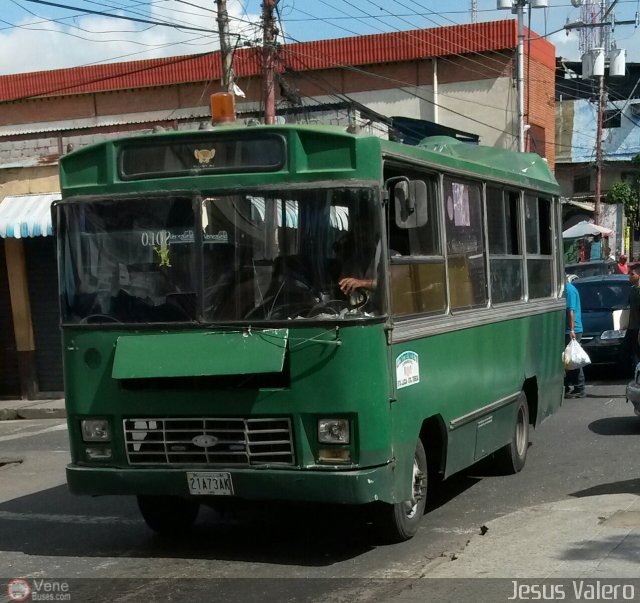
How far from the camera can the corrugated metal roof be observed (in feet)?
115

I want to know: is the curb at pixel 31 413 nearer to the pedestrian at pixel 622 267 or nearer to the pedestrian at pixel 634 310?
the pedestrian at pixel 634 310

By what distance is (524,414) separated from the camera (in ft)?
34.6

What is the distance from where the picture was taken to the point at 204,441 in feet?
23.1

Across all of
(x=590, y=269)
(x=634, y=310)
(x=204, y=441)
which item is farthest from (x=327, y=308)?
(x=590, y=269)

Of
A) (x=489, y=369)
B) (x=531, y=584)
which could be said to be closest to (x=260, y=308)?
(x=531, y=584)

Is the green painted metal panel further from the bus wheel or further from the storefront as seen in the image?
the storefront

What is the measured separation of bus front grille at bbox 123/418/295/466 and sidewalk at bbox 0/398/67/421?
34.9ft

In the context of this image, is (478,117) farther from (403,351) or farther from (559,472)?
(403,351)

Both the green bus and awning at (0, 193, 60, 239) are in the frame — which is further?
awning at (0, 193, 60, 239)

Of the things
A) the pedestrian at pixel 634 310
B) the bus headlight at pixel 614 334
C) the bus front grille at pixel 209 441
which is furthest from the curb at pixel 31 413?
the bus front grille at pixel 209 441

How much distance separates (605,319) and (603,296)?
0.71 meters

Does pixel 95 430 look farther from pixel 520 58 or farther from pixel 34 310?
pixel 520 58

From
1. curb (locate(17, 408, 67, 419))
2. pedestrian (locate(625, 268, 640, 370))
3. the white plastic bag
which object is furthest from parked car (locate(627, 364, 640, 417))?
curb (locate(17, 408, 67, 419))

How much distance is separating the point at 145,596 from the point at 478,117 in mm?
30290
